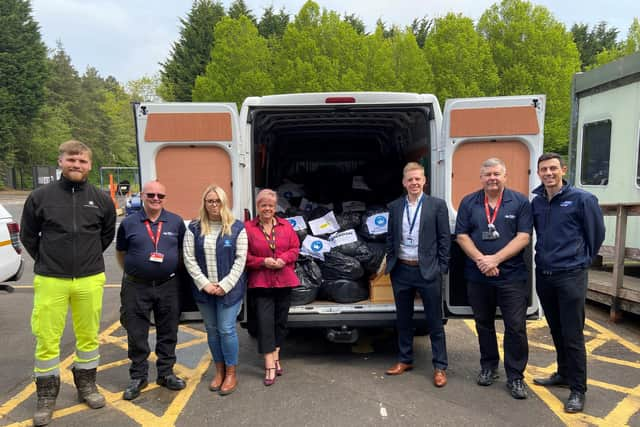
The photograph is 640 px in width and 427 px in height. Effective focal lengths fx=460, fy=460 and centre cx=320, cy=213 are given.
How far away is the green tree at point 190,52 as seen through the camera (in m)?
28.7

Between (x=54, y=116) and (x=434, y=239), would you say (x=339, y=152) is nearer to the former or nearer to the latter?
(x=434, y=239)

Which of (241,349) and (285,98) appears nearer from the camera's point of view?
(285,98)

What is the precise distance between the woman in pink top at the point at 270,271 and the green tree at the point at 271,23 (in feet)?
96.9

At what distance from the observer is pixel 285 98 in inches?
148

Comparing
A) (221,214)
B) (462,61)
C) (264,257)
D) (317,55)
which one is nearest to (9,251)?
(221,214)

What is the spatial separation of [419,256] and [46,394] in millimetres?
2861

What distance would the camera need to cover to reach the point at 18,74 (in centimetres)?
3641

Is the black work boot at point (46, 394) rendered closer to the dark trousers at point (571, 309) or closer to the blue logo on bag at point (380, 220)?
the blue logo on bag at point (380, 220)

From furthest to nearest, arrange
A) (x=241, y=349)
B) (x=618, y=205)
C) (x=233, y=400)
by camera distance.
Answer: (x=618, y=205), (x=241, y=349), (x=233, y=400)

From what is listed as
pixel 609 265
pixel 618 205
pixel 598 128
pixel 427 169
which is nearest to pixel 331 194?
pixel 427 169

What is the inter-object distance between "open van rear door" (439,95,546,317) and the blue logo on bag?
1.03m

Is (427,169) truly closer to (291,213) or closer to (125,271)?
(291,213)

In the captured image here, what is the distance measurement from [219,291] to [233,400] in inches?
33.1

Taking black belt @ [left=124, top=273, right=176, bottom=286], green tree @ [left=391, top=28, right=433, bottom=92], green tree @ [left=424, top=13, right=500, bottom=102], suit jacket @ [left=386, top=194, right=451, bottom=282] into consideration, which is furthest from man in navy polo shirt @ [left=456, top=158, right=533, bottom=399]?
green tree @ [left=424, top=13, right=500, bottom=102]
